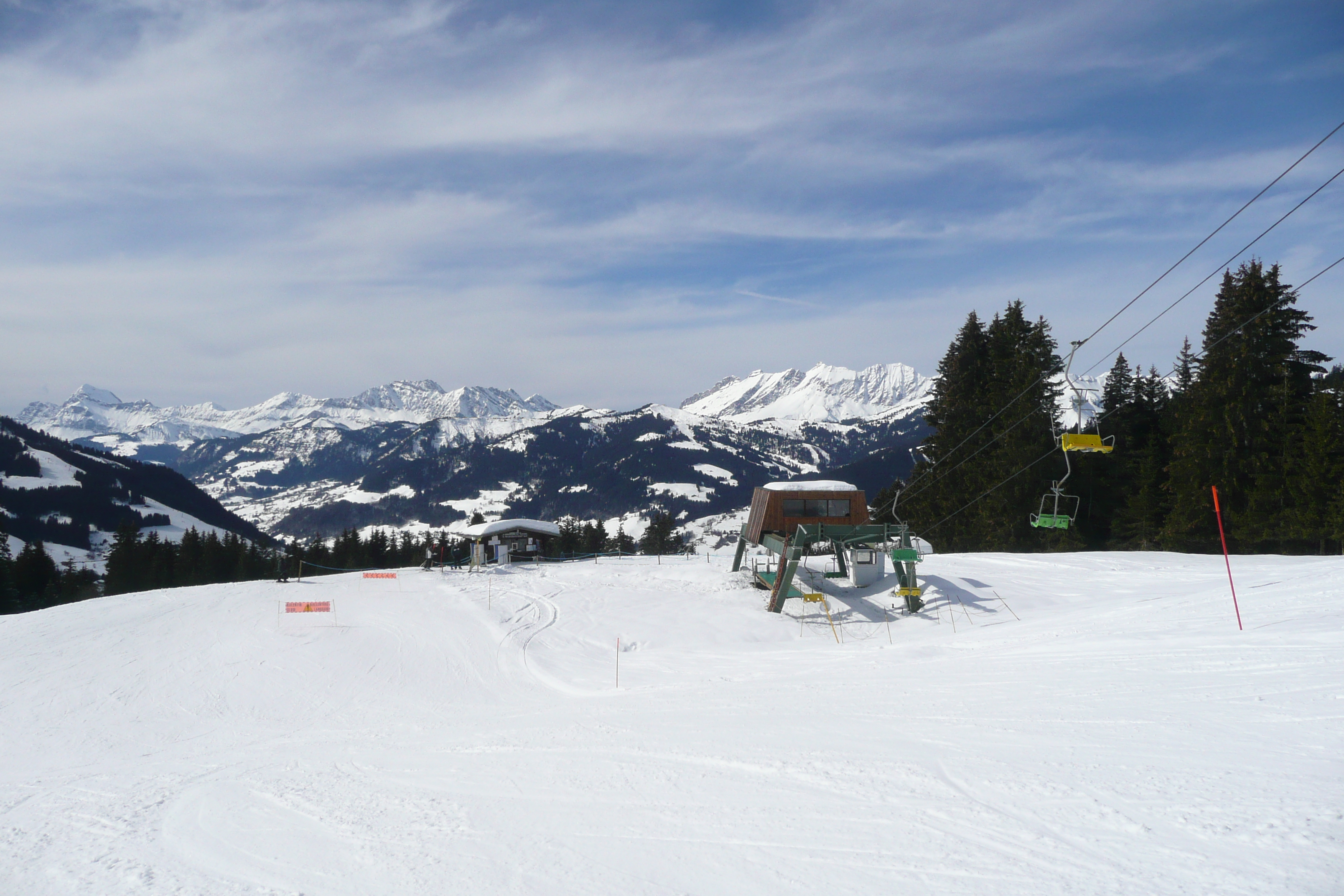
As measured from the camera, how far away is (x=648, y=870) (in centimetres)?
689

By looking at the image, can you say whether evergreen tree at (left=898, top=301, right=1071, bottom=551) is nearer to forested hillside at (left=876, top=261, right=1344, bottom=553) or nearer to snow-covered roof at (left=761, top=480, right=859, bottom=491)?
forested hillside at (left=876, top=261, right=1344, bottom=553)

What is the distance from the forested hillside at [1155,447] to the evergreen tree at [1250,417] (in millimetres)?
66

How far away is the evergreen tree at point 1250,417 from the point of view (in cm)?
3297

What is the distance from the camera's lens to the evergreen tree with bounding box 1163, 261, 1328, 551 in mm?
32969

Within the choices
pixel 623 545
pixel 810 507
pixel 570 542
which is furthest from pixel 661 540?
pixel 810 507

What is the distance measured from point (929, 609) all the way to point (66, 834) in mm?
23401

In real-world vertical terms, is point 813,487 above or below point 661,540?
above

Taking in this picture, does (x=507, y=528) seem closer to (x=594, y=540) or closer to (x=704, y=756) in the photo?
(x=704, y=756)

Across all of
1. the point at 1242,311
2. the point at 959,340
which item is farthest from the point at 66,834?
the point at 959,340

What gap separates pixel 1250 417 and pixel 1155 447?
8659mm

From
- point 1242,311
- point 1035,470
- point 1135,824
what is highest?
point 1242,311

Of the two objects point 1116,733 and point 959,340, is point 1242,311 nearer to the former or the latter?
point 959,340

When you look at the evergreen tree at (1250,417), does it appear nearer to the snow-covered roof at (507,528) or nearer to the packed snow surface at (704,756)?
the packed snow surface at (704,756)

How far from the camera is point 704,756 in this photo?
10453 mm
